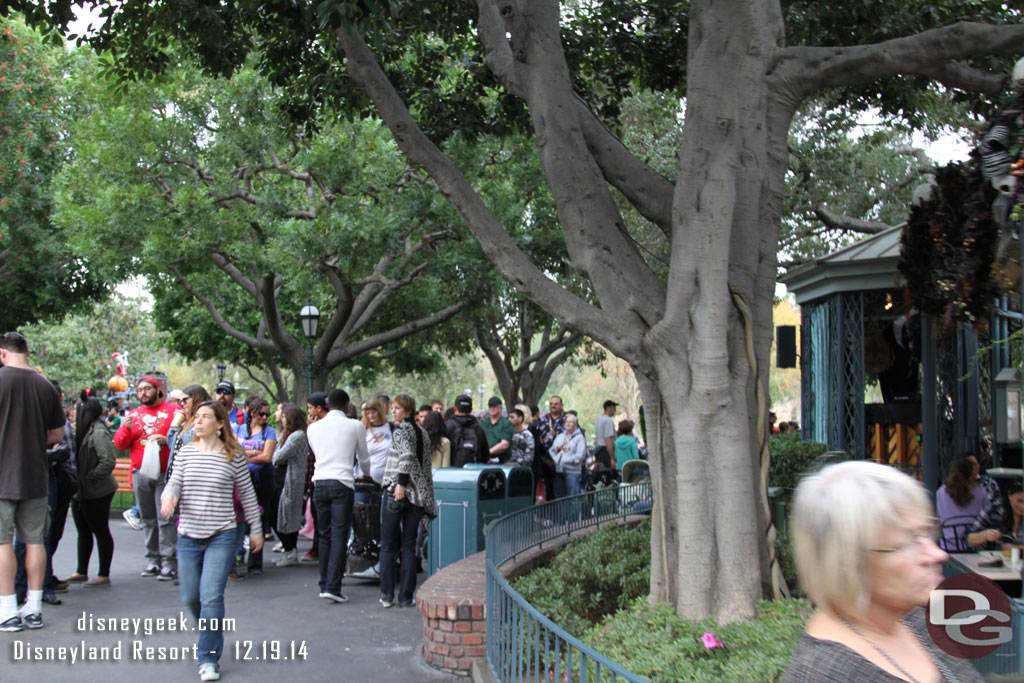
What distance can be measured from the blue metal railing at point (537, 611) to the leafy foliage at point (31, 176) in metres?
19.5

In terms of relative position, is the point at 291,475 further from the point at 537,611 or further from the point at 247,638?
the point at 537,611

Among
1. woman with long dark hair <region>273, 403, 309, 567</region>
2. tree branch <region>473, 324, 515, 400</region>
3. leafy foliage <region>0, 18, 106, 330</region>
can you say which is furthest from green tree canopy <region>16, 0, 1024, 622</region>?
tree branch <region>473, 324, 515, 400</region>

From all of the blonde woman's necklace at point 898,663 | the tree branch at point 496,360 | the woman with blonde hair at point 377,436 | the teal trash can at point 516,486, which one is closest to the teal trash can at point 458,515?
the teal trash can at point 516,486

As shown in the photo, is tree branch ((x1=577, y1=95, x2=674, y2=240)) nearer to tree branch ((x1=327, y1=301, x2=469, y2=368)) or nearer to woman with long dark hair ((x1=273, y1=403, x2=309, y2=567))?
woman with long dark hair ((x1=273, y1=403, x2=309, y2=567))

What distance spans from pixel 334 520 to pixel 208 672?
249 centimetres

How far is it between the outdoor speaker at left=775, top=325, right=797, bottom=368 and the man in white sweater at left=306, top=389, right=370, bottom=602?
7.93 meters

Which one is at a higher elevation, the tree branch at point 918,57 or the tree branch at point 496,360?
the tree branch at point 918,57

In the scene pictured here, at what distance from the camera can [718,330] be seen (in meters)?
6.17

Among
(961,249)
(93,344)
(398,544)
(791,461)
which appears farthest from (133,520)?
(93,344)

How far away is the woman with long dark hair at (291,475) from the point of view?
10.6 m

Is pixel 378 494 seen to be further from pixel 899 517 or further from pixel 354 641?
pixel 899 517

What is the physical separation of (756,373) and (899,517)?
177 inches

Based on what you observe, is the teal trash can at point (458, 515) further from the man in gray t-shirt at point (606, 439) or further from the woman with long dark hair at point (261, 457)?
the man in gray t-shirt at point (606, 439)

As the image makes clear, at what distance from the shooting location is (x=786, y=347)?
14922mm
